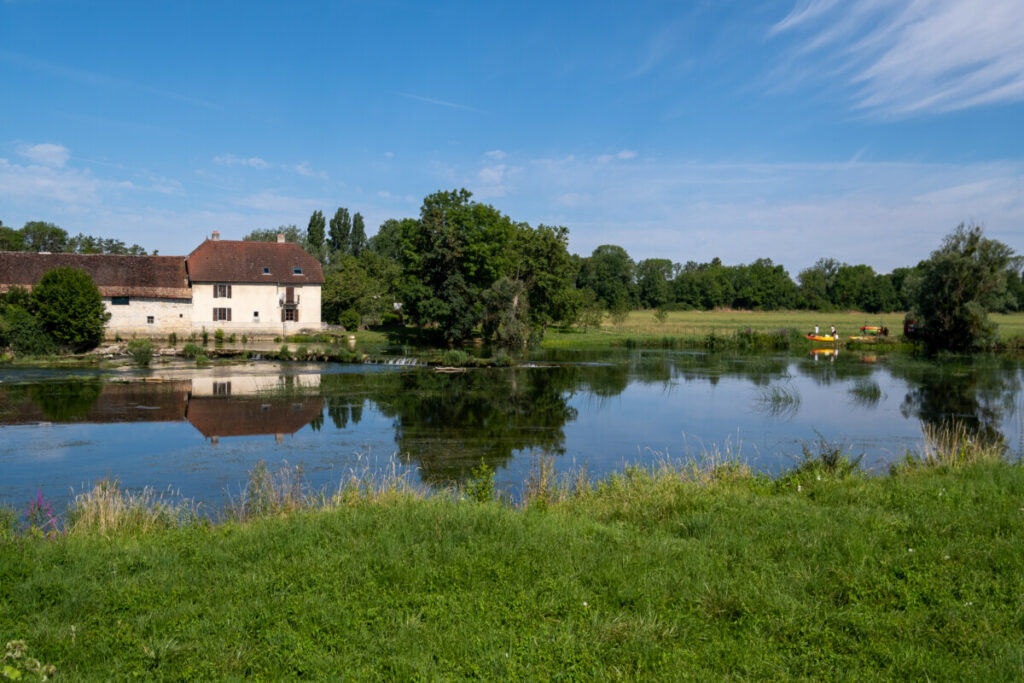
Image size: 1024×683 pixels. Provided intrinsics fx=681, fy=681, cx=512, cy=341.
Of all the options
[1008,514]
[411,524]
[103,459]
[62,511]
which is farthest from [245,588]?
[103,459]

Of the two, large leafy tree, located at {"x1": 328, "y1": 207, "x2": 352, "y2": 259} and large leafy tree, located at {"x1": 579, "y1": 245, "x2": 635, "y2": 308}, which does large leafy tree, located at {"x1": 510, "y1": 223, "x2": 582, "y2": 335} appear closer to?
large leafy tree, located at {"x1": 579, "y1": 245, "x2": 635, "y2": 308}

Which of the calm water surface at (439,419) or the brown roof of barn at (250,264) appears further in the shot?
the brown roof of barn at (250,264)

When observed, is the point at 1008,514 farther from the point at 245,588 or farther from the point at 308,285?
the point at 308,285

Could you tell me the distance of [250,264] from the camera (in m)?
50.2

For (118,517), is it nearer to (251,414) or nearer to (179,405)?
(251,414)

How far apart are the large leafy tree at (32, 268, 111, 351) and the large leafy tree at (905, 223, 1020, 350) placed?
50403 millimetres

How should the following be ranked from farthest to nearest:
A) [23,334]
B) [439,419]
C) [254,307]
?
[254,307] → [23,334] → [439,419]

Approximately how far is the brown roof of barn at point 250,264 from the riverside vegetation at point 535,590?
42.5m

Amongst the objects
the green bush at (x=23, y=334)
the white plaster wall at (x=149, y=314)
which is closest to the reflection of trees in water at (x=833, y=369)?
the green bush at (x=23, y=334)

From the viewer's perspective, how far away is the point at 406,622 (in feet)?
18.6

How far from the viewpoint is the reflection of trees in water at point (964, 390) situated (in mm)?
21308

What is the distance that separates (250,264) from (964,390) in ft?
146

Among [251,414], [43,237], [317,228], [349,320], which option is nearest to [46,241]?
[43,237]

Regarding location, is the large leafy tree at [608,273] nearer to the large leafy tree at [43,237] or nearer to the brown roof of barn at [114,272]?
the brown roof of barn at [114,272]
